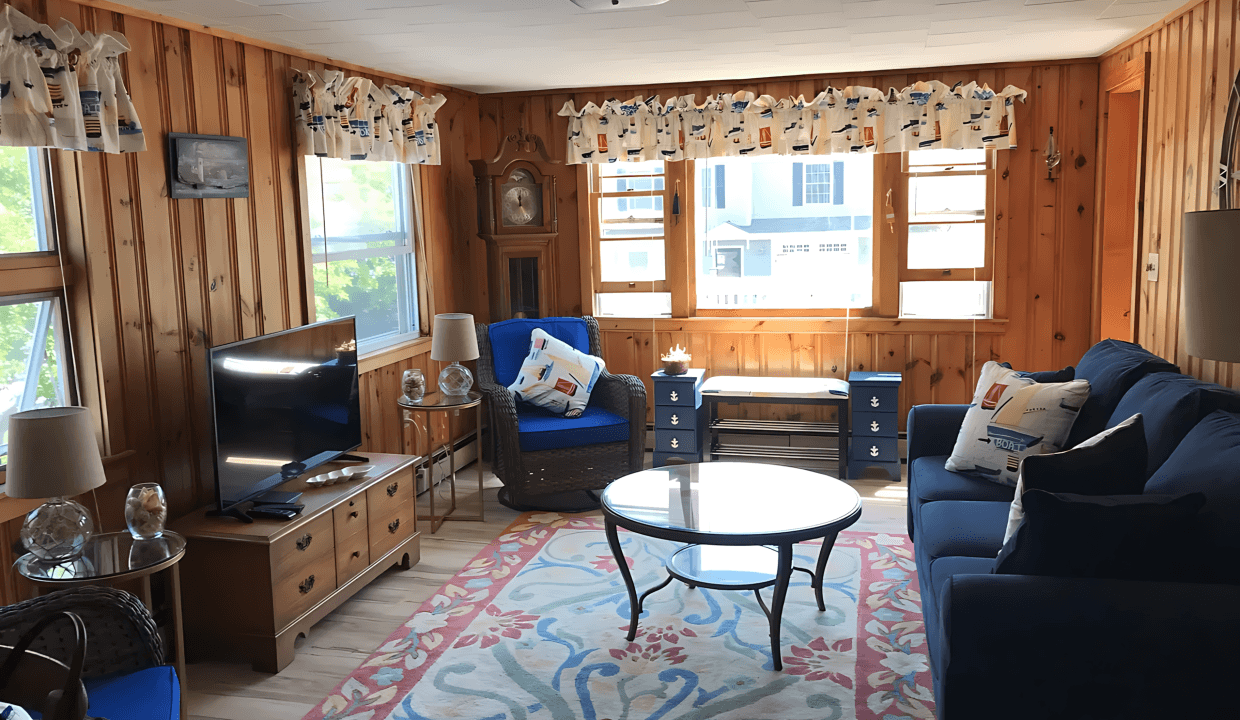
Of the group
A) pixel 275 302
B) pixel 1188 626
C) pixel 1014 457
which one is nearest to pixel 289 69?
pixel 275 302

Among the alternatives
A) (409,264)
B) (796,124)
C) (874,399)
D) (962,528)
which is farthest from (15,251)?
(874,399)

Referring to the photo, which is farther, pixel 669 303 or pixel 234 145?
pixel 669 303

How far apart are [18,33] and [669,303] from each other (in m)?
3.78

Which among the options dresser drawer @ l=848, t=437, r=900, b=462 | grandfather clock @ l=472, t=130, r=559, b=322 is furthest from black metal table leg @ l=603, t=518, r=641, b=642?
grandfather clock @ l=472, t=130, r=559, b=322

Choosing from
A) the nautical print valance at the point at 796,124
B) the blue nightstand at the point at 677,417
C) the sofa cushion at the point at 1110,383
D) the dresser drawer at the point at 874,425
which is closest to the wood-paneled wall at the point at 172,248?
the nautical print valance at the point at 796,124

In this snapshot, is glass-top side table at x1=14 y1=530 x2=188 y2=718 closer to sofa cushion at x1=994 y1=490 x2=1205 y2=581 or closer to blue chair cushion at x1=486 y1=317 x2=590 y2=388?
sofa cushion at x1=994 y1=490 x2=1205 y2=581

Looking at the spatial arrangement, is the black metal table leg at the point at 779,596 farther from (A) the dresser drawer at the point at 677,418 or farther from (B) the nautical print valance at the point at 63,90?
(B) the nautical print valance at the point at 63,90

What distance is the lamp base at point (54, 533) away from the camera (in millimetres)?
2477

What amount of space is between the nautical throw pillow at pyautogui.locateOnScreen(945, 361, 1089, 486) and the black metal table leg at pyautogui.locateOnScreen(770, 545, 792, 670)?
914mm

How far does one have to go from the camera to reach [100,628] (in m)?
2.20

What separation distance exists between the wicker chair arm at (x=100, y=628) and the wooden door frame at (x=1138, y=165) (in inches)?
158

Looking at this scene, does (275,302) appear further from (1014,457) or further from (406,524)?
(1014,457)

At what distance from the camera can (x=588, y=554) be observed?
4.11 m

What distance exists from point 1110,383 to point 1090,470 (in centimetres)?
110
